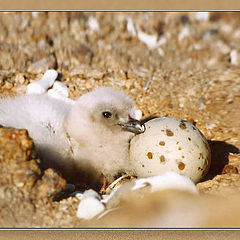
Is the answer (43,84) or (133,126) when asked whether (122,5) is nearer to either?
(133,126)

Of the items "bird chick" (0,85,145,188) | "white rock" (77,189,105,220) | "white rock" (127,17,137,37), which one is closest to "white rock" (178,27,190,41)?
"white rock" (127,17,137,37)

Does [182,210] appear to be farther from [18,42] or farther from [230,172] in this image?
[18,42]

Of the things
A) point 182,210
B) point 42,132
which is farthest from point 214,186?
point 42,132

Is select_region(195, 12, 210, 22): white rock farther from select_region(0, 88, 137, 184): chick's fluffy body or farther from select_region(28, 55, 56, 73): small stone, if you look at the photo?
select_region(28, 55, 56, 73): small stone

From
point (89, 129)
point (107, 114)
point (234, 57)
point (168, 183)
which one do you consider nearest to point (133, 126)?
point (107, 114)

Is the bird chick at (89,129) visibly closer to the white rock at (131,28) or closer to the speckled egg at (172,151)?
the speckled egg at (172,151)
